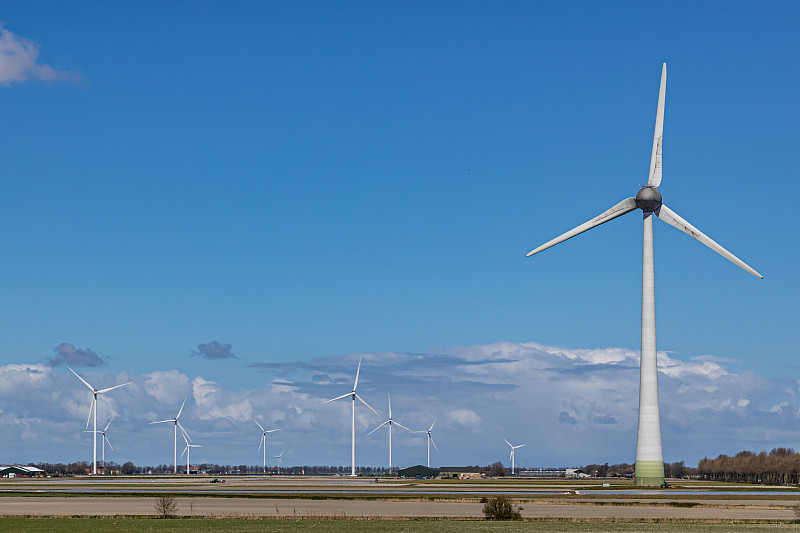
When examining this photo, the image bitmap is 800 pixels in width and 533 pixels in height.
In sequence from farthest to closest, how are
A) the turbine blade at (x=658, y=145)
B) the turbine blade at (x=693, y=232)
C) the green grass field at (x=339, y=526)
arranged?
1. the turbine blade at (x=658, y=145)
2. the turbine blade at (x=693, y=232)
3. the green grass field at (x=339, y=526)

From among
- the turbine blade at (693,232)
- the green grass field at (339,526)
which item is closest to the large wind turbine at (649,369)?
the turbine blade at (693,232)

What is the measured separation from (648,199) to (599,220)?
7843 mm

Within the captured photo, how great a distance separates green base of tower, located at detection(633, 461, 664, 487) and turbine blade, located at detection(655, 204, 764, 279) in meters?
28.9

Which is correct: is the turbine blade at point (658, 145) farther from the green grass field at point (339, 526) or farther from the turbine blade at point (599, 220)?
the green grass field at point (339, 526)

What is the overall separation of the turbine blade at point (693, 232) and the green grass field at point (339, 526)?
176 feet

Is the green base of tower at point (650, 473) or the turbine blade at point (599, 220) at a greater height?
the turbine blade at point (599, 220)

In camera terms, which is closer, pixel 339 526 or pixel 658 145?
pixel 339 526

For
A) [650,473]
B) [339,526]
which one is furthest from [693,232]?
[339,526]

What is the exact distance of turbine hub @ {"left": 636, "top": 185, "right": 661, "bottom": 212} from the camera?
12306 cm

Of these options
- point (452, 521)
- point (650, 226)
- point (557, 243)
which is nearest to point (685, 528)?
point (452, 521)

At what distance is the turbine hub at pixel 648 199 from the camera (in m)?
123

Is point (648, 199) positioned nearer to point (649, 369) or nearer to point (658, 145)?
point (658, 145)

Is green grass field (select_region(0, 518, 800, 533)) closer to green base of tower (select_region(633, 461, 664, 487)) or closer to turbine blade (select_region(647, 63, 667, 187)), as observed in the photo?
green base of tower (select_region(633, 461, 664, 487))

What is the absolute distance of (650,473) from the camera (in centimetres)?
11981
